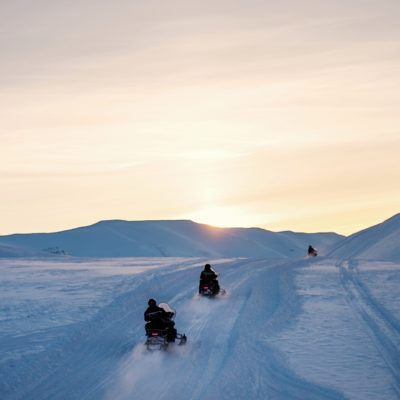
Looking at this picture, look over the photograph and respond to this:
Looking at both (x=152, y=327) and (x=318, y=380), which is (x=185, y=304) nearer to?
(x=152, y=327)

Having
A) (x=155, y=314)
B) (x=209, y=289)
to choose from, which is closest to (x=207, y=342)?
(x=155, y=314)

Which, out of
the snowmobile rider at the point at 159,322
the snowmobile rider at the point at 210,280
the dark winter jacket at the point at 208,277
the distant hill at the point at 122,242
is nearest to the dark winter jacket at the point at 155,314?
the snowmobile rider at the point at 159,322

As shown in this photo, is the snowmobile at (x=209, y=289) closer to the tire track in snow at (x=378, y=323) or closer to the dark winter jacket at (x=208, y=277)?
the dark winter jacket at (x=208, y=277)

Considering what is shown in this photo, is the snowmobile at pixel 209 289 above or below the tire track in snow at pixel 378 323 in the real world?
above

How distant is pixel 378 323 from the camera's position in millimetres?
20703

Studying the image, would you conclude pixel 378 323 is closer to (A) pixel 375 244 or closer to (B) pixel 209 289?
(B) pixel 209 289

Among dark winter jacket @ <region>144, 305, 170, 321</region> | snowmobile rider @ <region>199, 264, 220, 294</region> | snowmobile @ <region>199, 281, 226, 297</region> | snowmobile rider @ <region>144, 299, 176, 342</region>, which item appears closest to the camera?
snowmobile rider @ <region>144, 299, 176, 342</region>

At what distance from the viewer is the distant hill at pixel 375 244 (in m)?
67.3

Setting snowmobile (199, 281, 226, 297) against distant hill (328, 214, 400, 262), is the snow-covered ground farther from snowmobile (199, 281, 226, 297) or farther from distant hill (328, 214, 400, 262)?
distant hill (328, 214, 400, 262)

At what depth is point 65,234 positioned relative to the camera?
594 ft

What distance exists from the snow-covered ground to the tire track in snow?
0.11ft

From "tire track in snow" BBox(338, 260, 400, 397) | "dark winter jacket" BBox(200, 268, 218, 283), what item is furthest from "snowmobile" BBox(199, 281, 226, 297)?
"tire track in snow" BBox(338, 260, 400, 397)

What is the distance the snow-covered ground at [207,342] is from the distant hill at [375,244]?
3485 cm

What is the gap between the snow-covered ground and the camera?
13500mm
